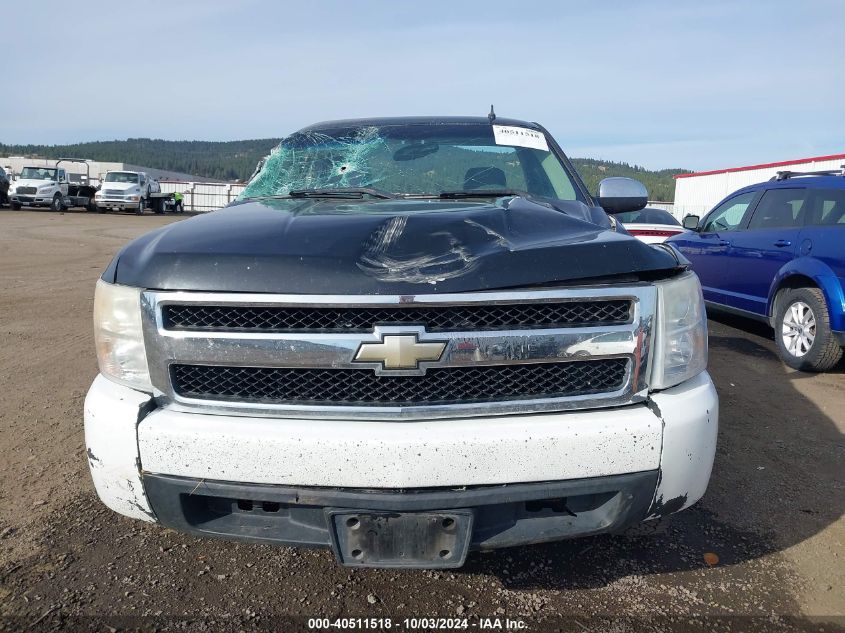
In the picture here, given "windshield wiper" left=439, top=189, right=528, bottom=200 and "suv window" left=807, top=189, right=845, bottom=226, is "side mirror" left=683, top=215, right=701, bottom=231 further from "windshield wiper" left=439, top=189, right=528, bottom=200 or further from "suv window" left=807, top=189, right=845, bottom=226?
"windshield wiper" left=439, top=189, right=528, bottom=200

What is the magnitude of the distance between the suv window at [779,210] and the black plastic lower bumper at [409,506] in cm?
514

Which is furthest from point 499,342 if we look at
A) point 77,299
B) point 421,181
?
point 77,299

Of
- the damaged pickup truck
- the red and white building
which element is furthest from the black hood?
the red and white building

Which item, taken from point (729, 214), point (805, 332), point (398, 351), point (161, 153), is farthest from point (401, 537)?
point (161, 153)

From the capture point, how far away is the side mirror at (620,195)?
3281 millimetres

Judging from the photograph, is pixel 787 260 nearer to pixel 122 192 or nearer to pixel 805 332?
pixel 805 332

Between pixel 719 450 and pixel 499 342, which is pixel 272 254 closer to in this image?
pixel 499 342

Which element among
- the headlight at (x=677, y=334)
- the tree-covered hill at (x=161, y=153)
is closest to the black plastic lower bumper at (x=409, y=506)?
the headlight at (x=677, y=334)

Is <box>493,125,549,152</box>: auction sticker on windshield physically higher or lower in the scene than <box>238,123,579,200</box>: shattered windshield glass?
higher

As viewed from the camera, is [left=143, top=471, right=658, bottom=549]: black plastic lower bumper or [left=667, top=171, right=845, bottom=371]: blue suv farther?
[left=667, top=171, right=845, bottom=371]: blue suv

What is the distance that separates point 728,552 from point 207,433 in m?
2.08

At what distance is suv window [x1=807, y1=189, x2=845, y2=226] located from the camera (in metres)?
5.43

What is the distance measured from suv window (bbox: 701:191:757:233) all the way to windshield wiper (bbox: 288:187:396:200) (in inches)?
214

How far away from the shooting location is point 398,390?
1885mm
